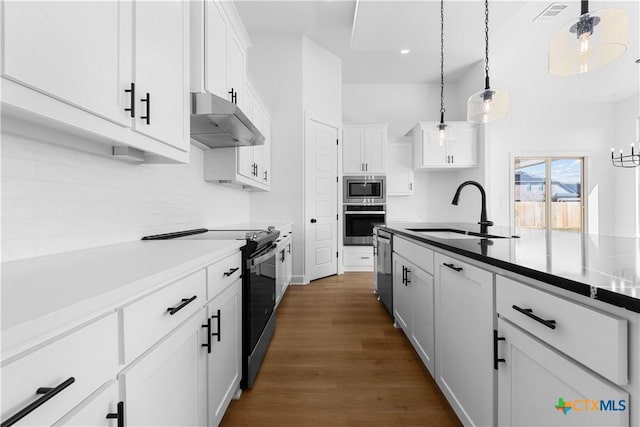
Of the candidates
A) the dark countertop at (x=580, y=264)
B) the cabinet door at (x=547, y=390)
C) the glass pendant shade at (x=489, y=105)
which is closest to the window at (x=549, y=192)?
the glass pendant shade at (x=489, y=105)

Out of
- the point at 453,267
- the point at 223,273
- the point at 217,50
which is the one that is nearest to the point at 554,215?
the point at 453,267

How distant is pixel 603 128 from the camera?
606 centimetres

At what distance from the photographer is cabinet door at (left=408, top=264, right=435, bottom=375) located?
1.72 meters

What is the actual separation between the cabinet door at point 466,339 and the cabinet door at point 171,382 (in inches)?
43.5

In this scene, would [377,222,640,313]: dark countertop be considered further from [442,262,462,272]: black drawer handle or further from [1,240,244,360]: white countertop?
[1,240,244,360]: white countertop

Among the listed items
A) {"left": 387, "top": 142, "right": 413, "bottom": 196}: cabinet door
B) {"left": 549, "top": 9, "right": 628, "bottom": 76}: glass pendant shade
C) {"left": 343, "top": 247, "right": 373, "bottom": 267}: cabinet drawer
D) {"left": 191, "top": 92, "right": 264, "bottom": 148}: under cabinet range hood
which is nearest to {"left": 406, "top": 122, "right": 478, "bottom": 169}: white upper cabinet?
{"left": 387, "top": 142, "right": 413, "bottom": 196}: cabinet door

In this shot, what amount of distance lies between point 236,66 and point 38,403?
8.13 feet

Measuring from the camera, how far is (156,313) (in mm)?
839

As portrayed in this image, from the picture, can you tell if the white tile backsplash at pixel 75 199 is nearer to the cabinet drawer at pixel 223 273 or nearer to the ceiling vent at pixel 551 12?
the cabinet drawer at pixel 223 273

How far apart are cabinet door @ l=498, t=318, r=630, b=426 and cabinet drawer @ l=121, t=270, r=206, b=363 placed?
1094 mm

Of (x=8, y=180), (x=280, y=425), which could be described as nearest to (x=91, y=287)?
(x=8, y=180)

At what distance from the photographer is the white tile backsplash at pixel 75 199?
3.32 ft

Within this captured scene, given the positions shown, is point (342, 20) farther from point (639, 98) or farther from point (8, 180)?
point (639, 98)

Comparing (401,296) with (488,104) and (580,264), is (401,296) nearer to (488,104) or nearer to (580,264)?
(580,264)
